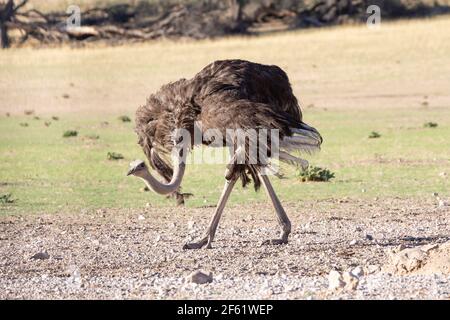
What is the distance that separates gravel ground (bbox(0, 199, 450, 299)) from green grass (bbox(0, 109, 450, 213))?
2.86 feet

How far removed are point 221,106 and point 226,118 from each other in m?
0.15

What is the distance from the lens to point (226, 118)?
9203 mm

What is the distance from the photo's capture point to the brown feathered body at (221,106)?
30.0 ft

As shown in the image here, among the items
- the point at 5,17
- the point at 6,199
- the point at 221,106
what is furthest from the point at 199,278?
the point at 5,17

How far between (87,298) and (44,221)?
4.47 m

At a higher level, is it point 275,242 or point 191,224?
point 275,242

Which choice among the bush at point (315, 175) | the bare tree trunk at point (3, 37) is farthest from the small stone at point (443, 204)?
the bare tree trunk at point (3, 37)

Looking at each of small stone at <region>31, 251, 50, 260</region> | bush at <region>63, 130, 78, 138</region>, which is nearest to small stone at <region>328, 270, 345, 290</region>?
small stone at <region>31, 251, 50, 260</region>

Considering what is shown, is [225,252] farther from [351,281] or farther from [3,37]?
[3,37]

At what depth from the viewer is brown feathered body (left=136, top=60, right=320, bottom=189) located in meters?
9.14

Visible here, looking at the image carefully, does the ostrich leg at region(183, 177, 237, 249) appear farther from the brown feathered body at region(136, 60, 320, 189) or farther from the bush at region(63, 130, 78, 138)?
the bush at region(63, 130, 78, 138)

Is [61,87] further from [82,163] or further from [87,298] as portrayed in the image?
[87,298]

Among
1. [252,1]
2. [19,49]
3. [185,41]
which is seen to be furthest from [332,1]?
[19,49]

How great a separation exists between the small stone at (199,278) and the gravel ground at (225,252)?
74 mm
